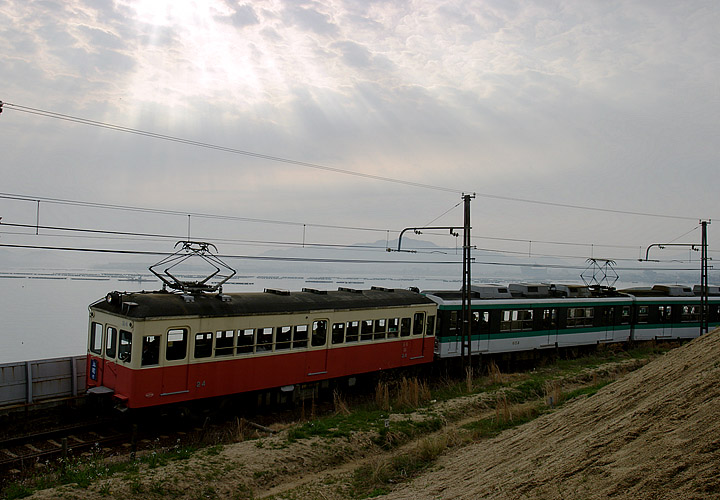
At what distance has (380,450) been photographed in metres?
12.3

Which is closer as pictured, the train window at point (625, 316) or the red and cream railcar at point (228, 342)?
the red and cream railcar at point (228, 342)

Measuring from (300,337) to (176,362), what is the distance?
13.0ft

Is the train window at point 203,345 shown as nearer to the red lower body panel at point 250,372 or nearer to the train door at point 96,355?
the red lower body panel at point 250,372

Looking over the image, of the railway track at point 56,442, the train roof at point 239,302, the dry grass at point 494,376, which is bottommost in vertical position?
the railway track at point 56,442

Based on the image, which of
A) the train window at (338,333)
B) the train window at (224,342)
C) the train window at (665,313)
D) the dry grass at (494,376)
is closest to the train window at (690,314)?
the train window at (665,313)

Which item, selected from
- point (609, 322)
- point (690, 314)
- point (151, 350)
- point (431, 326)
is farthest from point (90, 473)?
point (690, 314)

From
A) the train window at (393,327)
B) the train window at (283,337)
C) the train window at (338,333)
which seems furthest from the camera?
the train window at (393,327)

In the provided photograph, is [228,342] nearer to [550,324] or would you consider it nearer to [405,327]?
[405,327]

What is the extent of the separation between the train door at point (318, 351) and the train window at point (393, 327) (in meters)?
3.16

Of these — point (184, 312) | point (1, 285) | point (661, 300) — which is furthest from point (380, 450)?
point (1, 285)

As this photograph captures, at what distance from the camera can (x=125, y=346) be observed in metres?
13.3

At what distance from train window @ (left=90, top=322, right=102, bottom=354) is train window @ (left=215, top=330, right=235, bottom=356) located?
3.03 m

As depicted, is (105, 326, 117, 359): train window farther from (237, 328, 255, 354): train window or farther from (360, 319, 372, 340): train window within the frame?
(360, 319, 372, 340): train window

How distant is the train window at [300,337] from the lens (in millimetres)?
16016
